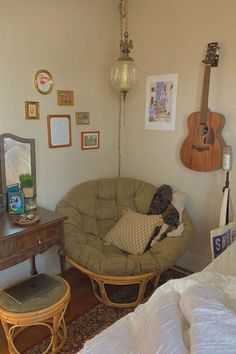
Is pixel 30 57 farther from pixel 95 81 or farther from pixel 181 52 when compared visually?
pixel 181 52

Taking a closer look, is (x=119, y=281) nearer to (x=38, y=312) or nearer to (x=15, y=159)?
(x=38, y=312)

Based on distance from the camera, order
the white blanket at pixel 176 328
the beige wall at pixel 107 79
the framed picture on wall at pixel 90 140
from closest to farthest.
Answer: the white blanket at pixel 176 328 < the beige wall at pixel 107 79 < the framed picture on wall at pixel 90 140

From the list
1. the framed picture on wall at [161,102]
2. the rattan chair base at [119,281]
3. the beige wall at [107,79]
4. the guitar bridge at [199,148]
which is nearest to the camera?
the rattan chair base at [119,281]

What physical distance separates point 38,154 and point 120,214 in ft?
3.09

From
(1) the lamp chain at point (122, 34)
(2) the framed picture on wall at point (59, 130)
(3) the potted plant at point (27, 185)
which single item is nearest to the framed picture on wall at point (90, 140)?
(2) the framed picture on wall at point (59, 130)

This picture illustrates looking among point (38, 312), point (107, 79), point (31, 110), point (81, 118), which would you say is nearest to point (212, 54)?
point (107, 79)

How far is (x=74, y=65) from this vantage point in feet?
8.07

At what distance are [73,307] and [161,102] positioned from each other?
1905mm

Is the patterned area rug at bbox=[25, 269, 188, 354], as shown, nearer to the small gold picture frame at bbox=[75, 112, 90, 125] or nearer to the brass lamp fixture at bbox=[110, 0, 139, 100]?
the small gold picture frame at bbox=[75, 112, 90, 125]

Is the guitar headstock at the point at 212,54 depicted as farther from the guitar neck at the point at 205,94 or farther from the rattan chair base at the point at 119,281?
the rattan chair base at the point at 119,281

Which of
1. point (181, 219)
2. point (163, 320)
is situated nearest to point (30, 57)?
point (181, 219)

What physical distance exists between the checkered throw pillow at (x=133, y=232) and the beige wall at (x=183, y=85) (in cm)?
46

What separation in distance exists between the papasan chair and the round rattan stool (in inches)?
14.1

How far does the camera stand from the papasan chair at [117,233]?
79.0 inches
